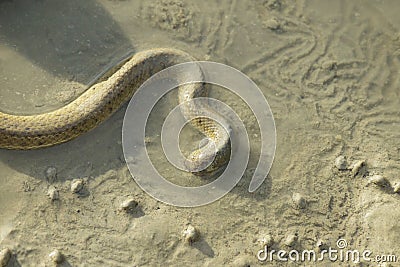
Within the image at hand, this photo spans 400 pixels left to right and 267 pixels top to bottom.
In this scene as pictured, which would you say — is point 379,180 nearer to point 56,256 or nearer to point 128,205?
point 128,205

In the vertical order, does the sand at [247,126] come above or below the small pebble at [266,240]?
above

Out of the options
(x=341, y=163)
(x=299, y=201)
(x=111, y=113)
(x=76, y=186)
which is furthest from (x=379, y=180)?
(x=76, y=186)

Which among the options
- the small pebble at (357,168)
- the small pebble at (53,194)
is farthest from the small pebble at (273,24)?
the small pebble at (53,194)

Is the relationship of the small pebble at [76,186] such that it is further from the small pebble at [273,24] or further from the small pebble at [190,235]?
the small pebble at [273,24]

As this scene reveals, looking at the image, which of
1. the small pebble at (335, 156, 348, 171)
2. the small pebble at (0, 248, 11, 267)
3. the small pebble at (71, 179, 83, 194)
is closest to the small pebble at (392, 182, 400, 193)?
the small pebble at (335, 156, 348, 171)

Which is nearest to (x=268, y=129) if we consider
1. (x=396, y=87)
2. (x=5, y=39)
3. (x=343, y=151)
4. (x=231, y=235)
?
(x=343, y=151)

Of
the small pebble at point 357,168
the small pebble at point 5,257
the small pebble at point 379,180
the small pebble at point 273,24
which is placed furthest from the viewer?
the small pebble at point 273,24
